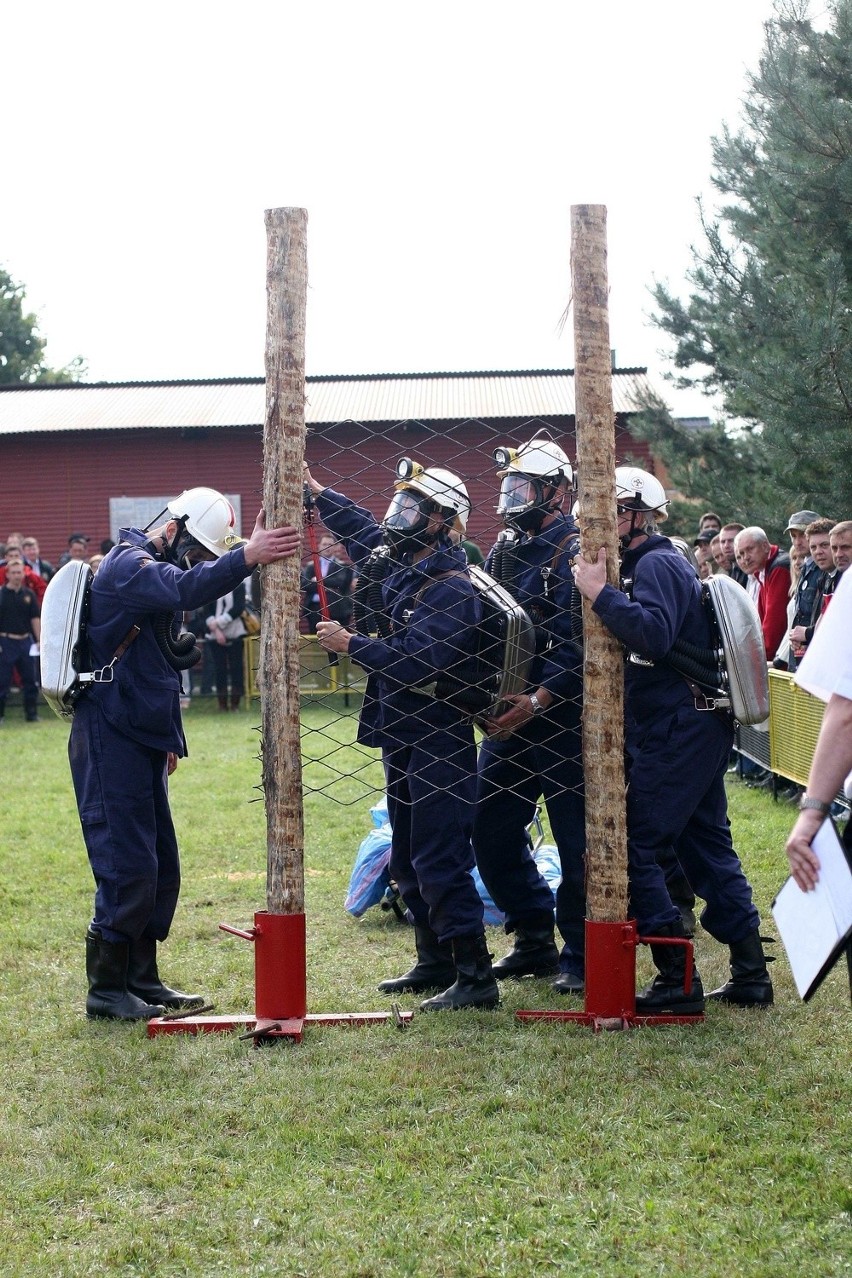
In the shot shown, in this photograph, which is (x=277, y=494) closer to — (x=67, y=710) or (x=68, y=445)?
(x=67, y=710)

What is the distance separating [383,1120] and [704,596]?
2.34m

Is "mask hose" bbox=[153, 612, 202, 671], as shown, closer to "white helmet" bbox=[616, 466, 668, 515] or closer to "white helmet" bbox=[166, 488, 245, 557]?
"white helmet" bbox=[166, 488, 245, 557]

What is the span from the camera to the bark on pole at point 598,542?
497cm

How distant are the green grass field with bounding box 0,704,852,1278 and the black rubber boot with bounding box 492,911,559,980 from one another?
21cm

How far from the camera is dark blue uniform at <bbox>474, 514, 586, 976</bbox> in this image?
5488 millimetres

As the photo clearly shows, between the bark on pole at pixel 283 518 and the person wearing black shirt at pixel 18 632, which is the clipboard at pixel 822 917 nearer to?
the bark on pole at pixel 283 518

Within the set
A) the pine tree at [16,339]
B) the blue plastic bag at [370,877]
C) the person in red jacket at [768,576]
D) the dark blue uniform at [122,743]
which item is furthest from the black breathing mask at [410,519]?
the pine tree at [16,339]

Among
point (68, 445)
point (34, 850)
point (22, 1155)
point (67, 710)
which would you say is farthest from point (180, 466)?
point (22, 1155)

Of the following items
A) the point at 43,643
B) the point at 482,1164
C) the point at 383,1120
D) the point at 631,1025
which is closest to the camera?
the point at 482,1164

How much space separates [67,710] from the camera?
17.5 feet

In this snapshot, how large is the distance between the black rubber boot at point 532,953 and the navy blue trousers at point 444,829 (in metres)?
0.70

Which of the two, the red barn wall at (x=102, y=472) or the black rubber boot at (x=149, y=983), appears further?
the red barn wall at (x=102, y=472)

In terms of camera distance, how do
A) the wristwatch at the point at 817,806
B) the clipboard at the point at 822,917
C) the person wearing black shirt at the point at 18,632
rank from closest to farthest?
the clipboard at the point at 822,917 → the wristwatch at the point at 817,806 → the person wearing black shirt at the point at 18,632

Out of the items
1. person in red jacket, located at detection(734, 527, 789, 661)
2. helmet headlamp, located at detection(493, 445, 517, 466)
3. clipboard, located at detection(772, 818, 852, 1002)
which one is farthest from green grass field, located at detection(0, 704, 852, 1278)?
person in red jacket, located at detection(734, 527, 789, 661)
